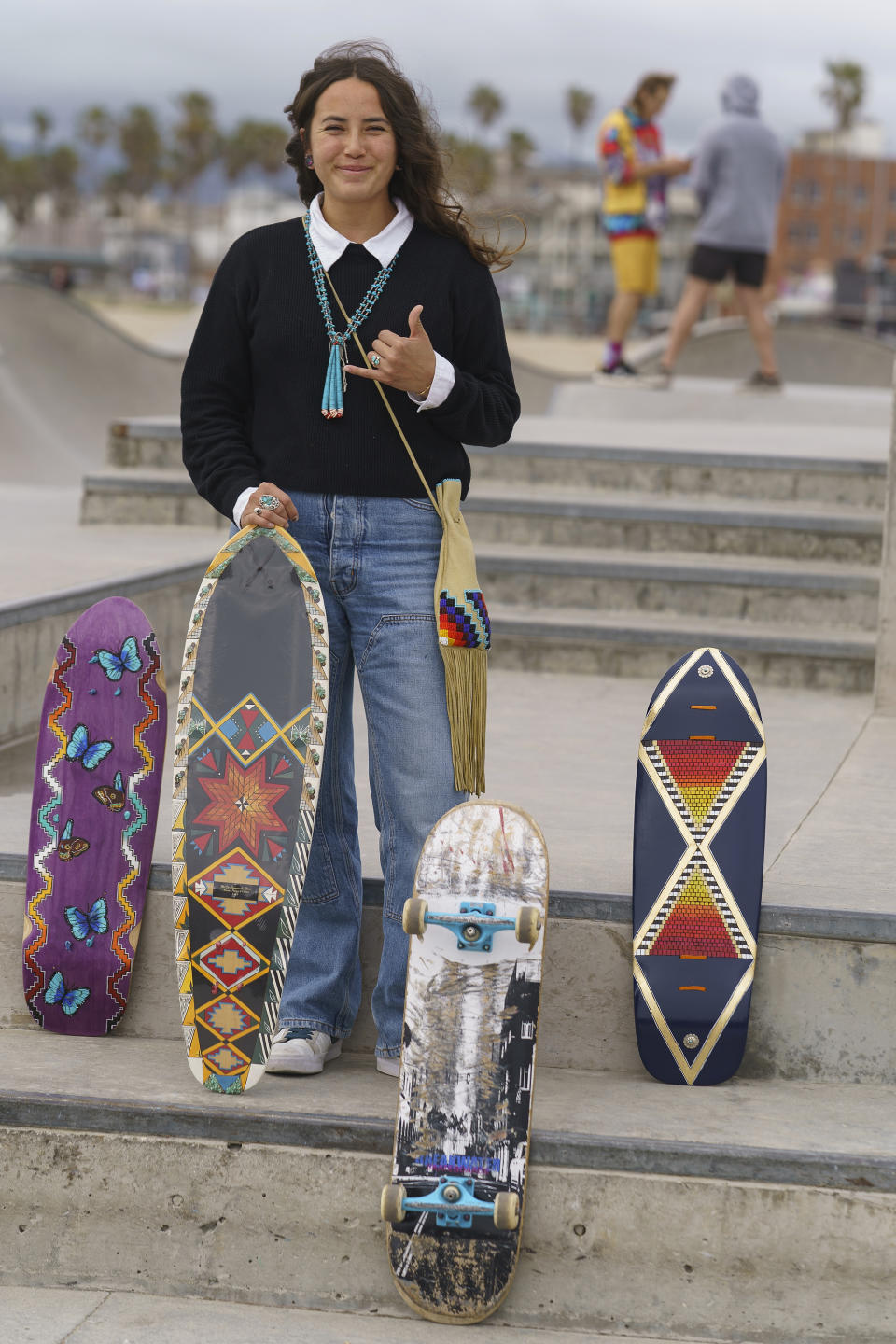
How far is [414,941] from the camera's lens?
268 cm

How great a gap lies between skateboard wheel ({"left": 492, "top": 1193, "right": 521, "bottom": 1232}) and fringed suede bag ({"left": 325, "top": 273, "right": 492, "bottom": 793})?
744 millimetres

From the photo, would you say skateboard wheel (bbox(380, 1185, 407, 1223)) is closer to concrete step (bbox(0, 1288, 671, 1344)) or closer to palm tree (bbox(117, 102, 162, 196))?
concrete step (bbox(0, 1288, 671, 1344))

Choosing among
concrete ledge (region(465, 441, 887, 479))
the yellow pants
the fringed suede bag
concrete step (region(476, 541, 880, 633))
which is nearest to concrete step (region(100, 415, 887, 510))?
concrete ledge (region(465, 441, 887, 479))

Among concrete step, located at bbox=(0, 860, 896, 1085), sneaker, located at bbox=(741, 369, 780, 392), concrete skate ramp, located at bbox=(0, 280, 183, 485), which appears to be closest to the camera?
concrete step, located at bbox=(0, 860, 896, 1085)

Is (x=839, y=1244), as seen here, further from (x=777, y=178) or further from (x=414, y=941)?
(x=777, y=178)

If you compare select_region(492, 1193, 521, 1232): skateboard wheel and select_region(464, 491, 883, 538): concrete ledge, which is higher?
select_region(464, 491, 883, 538): concrete ledge

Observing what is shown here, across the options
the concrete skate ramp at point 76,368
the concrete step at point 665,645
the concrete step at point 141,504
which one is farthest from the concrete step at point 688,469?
the concrete skate ramp at point 76,368

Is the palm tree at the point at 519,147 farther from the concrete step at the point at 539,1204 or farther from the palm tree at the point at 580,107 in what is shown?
the concrete step at the point at 539,1204

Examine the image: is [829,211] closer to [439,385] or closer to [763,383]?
[763,383]

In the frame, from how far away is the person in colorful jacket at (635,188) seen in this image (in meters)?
9.02

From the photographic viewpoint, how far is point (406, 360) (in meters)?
2.62

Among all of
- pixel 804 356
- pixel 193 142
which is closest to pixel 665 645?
pixel 804 356

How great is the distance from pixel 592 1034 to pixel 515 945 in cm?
51

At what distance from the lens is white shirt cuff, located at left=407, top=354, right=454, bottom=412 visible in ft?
8.80
